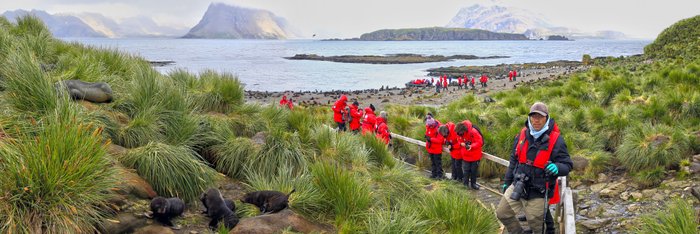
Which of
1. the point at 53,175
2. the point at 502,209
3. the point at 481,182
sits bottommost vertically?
the point at 481,182

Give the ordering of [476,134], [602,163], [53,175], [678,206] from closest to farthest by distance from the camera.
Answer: [53,175]
[678,206]
[476,134]
[602,163]

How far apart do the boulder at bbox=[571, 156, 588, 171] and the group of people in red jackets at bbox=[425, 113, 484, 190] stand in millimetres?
2379

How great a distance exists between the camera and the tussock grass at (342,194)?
214 inches

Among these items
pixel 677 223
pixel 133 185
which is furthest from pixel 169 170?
pixel 677 223

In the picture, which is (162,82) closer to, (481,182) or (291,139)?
(291,139)

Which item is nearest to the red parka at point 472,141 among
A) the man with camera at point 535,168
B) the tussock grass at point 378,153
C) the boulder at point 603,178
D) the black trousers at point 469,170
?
the black trousers at point 469,170

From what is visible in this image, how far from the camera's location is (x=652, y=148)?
9258mm

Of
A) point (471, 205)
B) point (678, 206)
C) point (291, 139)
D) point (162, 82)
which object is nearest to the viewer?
point (678, 206)

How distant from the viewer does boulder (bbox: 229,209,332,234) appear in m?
4.66

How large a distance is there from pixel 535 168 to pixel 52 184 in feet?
15.4

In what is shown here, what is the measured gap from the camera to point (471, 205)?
226 inches

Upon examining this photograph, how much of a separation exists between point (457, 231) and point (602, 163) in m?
6.38

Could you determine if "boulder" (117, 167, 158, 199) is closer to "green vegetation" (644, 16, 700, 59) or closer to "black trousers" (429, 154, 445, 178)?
"black trousers" (429, 154, 445, 178)

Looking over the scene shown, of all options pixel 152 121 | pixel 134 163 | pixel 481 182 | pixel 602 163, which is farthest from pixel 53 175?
pixel 602 163
